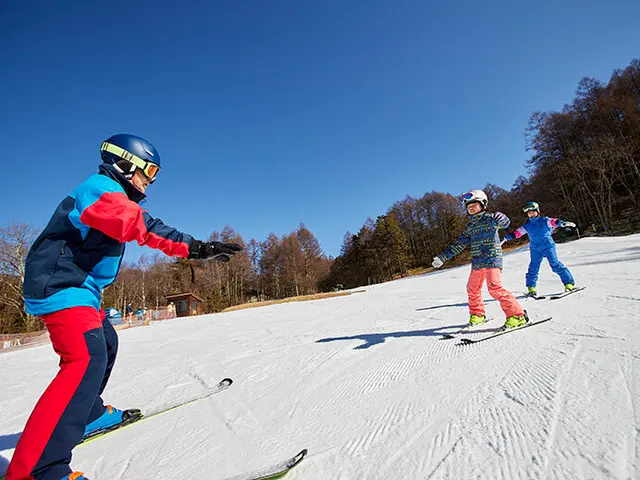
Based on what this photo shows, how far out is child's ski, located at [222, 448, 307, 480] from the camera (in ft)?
3.75

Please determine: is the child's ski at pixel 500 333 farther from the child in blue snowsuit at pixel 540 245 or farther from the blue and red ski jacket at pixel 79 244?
the blue and red ski jacket at pixel 79 244

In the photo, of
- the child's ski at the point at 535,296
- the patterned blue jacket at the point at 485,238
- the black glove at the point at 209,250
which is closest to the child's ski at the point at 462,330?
the patterned blue jacket at the point at 485,238

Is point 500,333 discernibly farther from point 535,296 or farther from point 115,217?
point 115,217

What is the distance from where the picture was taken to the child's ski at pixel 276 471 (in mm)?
1142

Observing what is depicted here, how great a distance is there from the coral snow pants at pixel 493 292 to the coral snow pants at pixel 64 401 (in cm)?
358

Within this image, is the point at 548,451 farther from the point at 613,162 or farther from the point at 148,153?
the point at 613,162

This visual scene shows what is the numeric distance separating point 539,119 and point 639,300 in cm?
3613

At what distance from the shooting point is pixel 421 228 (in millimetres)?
47938

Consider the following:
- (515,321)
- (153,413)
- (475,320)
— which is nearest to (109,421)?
(153,413)

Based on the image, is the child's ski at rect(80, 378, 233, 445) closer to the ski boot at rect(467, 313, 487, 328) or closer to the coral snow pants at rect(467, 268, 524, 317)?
the ski boot at rect(467, 313, 487, 328)

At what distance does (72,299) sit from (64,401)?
48 cm

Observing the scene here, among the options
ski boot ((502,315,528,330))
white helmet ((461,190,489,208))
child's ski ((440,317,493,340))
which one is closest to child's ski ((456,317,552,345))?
ski boot ((502,315,528,330))

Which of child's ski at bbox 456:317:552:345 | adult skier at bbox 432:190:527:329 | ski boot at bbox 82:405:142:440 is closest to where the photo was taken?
ski boot at bbox 82:405:142:440

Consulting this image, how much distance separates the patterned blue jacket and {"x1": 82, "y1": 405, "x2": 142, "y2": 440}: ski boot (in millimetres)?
3847
